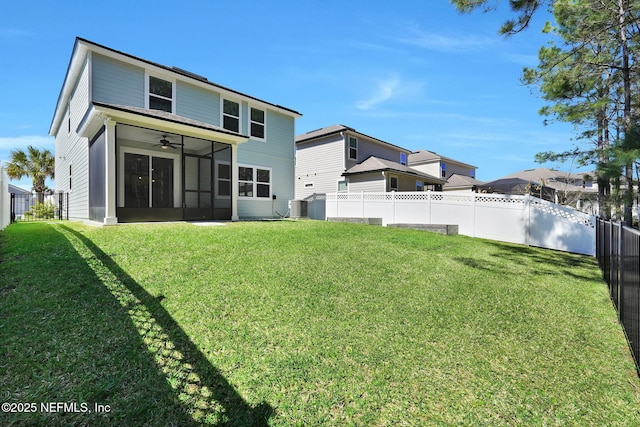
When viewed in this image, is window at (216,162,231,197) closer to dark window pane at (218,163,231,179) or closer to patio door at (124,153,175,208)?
dark window pane at (218,163,231,179)

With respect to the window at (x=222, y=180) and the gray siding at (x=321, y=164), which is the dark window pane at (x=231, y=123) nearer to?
the window at (x=222, y=180)

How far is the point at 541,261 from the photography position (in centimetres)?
766

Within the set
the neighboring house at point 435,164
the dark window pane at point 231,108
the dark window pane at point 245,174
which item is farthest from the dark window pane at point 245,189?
the neighboring house at point 435,164

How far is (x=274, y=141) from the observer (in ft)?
46.5

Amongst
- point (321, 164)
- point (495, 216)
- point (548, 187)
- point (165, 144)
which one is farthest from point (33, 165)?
point (548, 187)

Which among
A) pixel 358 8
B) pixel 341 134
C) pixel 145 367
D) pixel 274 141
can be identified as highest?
pixel 358 8

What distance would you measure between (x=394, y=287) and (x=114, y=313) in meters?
3.78

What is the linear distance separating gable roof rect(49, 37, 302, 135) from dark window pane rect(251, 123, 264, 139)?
1.08 m

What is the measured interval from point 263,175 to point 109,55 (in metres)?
7.05

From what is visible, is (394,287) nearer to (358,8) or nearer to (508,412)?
(508,412)

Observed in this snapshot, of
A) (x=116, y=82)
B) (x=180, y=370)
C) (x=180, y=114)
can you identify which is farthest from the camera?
(x=180, y=114)

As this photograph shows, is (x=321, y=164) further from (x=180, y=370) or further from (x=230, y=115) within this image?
(x=180, y=370)

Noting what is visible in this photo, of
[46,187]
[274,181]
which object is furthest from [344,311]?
[46,187]

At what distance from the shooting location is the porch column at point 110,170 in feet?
24.2
